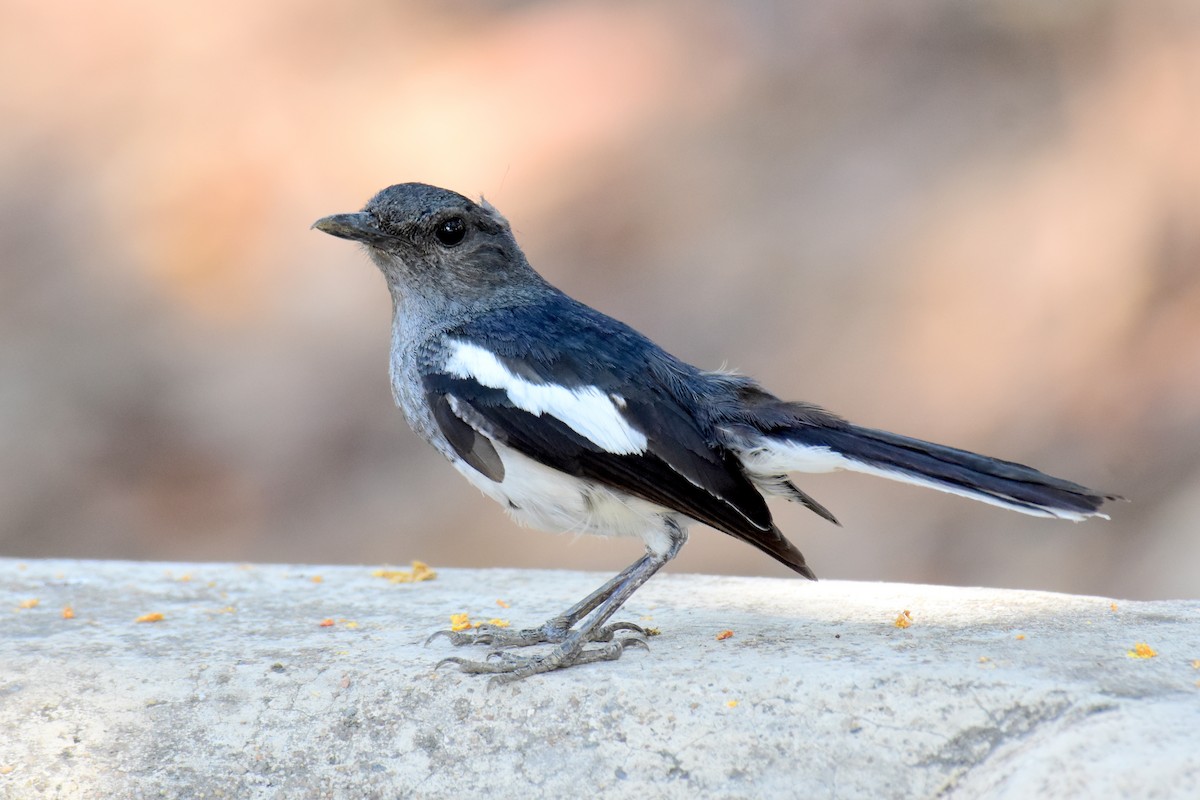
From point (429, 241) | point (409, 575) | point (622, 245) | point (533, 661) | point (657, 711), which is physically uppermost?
point (622, 245)

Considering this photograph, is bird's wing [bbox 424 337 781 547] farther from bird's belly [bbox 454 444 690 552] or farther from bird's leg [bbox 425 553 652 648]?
bird's leg [bbox 425 553 652 648]

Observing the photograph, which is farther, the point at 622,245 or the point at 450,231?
the point at 622,245

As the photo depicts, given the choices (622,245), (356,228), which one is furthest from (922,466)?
(622,245)

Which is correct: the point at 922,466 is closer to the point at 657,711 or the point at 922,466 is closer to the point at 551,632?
the point at 657,711

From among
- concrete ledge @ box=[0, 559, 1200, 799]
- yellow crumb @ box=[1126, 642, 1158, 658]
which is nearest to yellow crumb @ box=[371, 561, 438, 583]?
concrete ledge @ box=[0, 559, 1200, 799]

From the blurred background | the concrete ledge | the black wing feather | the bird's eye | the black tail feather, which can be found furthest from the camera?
the blurred background

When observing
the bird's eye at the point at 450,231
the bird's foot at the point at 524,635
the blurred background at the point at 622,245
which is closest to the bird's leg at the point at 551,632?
the bird's foot at the point at 524,635
